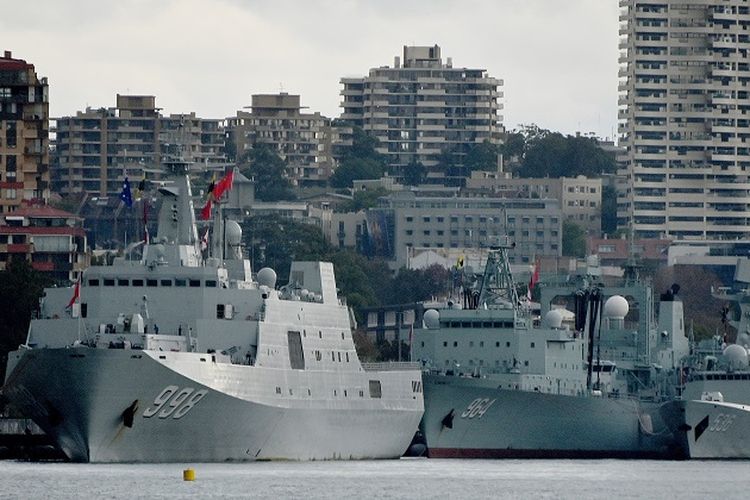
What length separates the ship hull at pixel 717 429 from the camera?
11269 cm

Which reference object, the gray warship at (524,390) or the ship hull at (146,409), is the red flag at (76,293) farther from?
the gray warship at (524,390)

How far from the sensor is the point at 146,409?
87.9 m

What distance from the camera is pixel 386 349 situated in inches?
5778

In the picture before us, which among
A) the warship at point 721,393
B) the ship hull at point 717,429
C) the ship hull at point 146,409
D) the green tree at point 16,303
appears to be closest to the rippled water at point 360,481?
the ship hull at point 146,409

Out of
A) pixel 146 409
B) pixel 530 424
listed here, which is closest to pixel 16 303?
pixel 530 424

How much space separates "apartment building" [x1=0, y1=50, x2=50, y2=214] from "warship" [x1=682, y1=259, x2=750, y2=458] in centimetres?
5504

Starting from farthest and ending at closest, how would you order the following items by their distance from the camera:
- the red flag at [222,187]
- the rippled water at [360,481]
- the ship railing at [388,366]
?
the ship railing at [388,366]
the red flag at [222,187]
the rippled water at [360,481]

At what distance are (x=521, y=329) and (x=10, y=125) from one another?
61.3m

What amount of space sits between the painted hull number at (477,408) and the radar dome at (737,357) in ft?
38.5

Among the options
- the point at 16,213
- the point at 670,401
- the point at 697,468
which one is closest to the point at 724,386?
the point at 670,401

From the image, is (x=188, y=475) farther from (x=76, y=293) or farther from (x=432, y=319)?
(x=432, y=319)

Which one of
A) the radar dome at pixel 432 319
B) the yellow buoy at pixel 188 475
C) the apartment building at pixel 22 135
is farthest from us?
the apartment building at pixel 22 135

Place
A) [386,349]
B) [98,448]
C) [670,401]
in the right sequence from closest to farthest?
[98,448] < [670,401] < [386,349]

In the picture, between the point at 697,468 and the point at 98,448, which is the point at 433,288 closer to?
the point at 697,468
